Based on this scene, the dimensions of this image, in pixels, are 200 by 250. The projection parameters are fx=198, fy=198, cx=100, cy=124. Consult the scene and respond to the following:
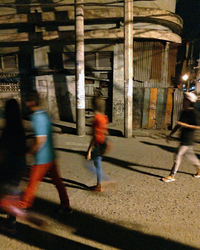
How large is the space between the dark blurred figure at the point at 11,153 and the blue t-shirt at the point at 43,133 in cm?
26

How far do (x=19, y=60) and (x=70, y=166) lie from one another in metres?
7.74

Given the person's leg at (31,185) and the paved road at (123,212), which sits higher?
the person's leg at (31,185)

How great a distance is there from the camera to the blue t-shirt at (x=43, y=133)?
267cm

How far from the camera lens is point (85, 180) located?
4.36m

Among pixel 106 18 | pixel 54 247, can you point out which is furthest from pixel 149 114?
pixel 54 247

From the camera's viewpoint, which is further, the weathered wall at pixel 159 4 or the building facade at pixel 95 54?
the weathered wall at pixel 159 4

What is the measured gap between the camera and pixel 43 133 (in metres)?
2.68

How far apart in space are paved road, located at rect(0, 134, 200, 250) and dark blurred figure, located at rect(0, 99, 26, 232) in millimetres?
502

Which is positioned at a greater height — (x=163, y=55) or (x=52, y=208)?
(x=163, y=55)

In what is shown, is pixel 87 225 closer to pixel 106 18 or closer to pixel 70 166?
pixel 70 166

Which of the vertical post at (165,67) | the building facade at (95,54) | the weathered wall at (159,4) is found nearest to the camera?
the building facade at (95,54)

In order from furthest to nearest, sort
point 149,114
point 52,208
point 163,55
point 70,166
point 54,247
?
point 163,55
point 149,114
point 70,166
point 52,208
point 54,247

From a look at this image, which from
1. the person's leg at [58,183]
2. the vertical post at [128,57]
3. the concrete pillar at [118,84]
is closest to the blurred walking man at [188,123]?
the person's leg at [58,183]

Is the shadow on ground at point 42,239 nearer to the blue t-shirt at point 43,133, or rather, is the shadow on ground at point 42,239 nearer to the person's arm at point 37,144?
the blue t-shirt at point 43,133
